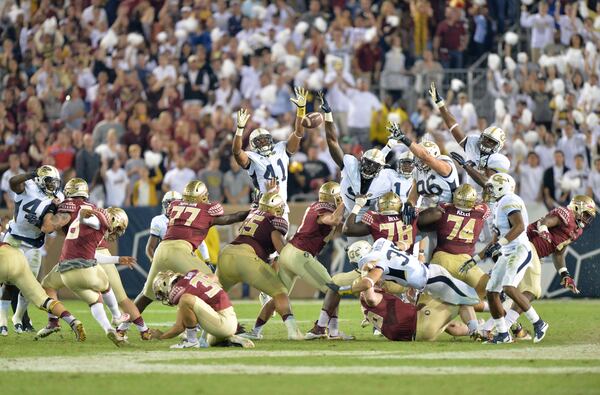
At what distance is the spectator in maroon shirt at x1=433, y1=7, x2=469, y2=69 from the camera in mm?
23719

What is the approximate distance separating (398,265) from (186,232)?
2422 millimetres

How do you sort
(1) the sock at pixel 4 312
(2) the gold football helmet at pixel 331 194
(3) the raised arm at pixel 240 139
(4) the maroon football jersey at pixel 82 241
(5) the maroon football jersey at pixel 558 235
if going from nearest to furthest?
(4) the maroon football jersey at pixel 82 241 < (2) the gold football helmet at pixel 331 194 < (5) the maroon football jersey at pixel 558 235 < (1) the sock at pixel 4 312 < (3) the raised arm at pixel 240 139

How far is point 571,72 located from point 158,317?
918cm

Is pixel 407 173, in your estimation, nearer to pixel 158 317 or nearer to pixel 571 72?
pixel 158 317

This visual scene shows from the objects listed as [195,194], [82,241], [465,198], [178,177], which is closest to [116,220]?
[82,241]

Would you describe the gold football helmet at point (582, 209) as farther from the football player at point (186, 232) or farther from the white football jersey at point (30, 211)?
the white football jersey at point (30, 211)

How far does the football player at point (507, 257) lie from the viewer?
1236cm

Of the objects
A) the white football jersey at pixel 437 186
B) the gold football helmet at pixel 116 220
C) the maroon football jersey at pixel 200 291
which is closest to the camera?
the maroon football jersey at pixel 200 291

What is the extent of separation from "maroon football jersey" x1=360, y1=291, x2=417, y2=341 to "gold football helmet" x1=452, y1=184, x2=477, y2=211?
4.21 ft

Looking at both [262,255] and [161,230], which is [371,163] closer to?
[262,255]

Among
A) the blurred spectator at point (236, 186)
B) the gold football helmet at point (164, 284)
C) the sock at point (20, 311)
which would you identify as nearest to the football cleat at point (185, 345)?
the gold football helmet at point (164, 284)

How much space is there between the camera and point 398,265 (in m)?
12.6

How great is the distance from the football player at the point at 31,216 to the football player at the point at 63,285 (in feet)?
0.62

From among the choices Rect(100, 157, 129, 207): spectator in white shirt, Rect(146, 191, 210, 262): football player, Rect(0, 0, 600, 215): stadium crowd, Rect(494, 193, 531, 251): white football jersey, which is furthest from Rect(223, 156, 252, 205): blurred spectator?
Rect(494, 193, 531, 251): white football jersey
